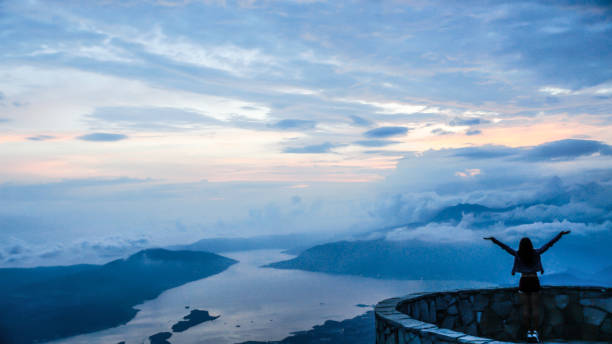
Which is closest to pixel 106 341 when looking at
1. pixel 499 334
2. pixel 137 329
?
pixel 137 329

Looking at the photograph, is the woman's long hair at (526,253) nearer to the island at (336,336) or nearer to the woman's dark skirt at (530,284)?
the woman's dark skirt at (530,284)

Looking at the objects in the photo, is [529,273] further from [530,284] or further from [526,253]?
[526,253]

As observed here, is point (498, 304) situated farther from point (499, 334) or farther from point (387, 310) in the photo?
point (387, 310)

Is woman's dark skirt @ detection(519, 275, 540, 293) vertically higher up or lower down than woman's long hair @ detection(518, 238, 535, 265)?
lower down

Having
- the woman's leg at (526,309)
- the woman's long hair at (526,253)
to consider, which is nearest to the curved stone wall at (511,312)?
the woman's leg at (526,309)

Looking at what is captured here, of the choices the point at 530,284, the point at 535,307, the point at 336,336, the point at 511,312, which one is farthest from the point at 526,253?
the point at 336,336

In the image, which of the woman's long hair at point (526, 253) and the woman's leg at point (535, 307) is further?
the woman's leg at point (535, 307)

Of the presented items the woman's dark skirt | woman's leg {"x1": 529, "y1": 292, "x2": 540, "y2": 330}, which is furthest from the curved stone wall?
the woman's dark skirt

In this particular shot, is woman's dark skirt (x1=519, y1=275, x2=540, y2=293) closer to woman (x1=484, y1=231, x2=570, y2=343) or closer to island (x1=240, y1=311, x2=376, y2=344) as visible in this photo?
woman (x1=484, y1=231, x2=570, y2=343)
